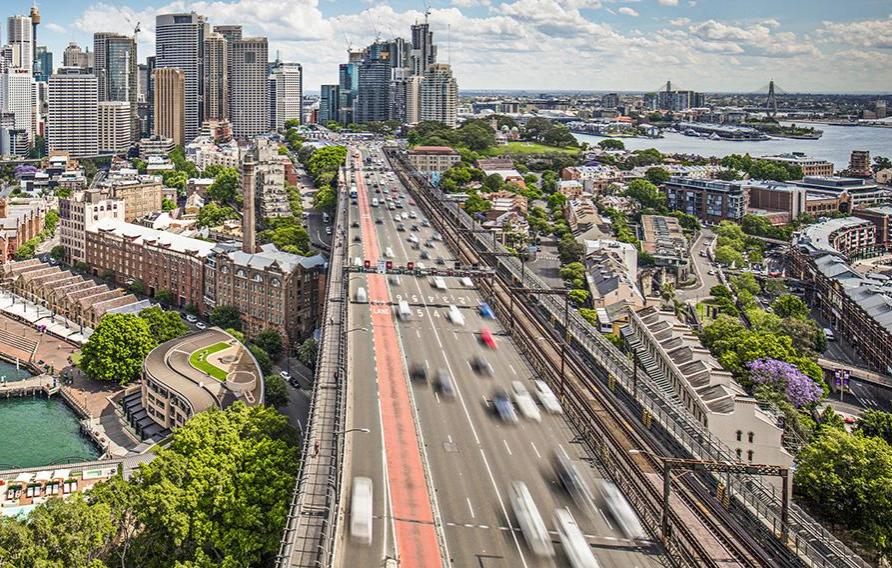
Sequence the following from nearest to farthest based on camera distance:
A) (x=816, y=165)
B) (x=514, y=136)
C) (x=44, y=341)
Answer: (x=44, y=341), (x=816, y=165), (x=514, y=136)

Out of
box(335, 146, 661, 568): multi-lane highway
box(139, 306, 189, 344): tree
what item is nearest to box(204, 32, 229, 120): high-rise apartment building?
box(139, 306, 189, 344): tree

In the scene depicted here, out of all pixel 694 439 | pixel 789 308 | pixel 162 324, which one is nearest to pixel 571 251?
pixel 789 308

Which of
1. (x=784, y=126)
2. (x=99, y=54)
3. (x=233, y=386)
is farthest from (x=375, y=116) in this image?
(x=233, y=386)

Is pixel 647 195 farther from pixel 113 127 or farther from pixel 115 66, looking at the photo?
pixel 115 66

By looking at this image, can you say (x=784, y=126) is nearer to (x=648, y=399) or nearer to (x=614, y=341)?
(x=614, y=341)

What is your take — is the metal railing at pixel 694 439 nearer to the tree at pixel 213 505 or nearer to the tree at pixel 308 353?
the tree at pixel 213 505

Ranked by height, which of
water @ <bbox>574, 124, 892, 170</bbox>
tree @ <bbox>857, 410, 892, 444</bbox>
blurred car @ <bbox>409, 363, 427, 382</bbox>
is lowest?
tree @ <bbox>857, 410, 892, 444</bbox>

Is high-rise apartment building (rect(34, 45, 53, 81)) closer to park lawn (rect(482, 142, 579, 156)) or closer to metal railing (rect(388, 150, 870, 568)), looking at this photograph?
park lawn (rect(482, 142, 579, 156))
